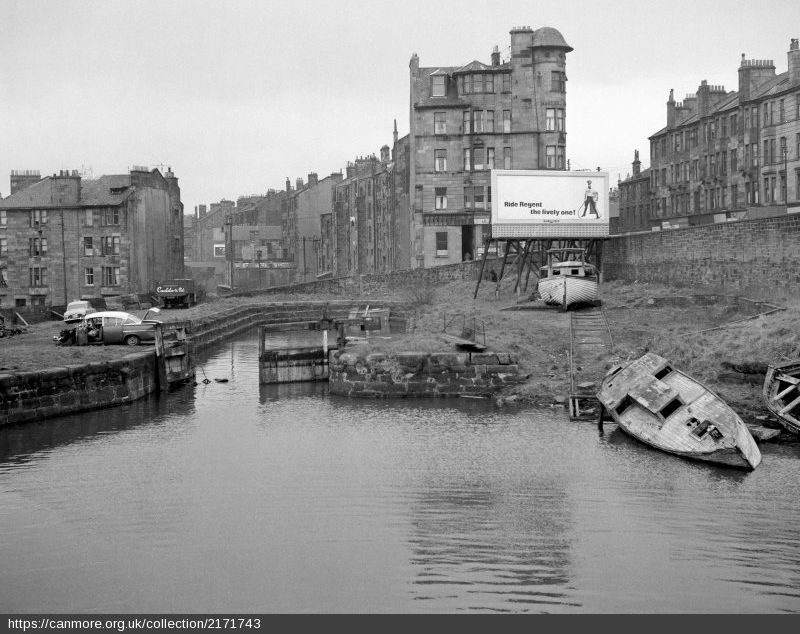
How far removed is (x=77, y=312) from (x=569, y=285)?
2712 cm

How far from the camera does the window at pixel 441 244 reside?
77750mm

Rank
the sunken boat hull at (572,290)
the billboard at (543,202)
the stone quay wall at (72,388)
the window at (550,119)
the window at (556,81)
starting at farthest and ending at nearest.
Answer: the window at (550,119) < the window at (556,81) < the billboard at (543,202) < the sunken boat hull at (572,290) < the stone quay wall at (72,388)

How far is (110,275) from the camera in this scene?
288 ft

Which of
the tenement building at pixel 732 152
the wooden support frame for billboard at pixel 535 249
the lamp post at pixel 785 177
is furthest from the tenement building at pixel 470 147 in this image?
the lamp post at pixel 785 177

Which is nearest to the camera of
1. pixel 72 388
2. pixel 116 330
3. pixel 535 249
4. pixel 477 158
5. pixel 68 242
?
pixel 72 388

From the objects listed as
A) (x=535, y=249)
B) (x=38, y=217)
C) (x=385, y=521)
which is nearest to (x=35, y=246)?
(x=38, y=217)

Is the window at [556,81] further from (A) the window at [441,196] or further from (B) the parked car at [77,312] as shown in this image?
(B) the parked car at [77,312]

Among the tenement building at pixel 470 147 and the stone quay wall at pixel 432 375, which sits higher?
the tenement building at pixel 470 147

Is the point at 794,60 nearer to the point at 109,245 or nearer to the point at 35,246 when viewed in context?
the point at 109,245

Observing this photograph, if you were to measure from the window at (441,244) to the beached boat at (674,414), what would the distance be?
46.2 m

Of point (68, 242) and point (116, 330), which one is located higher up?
point (68, 242)

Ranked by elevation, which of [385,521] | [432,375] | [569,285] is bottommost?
[385,521]

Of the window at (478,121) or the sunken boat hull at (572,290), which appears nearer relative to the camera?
the sunken boat hull at (572,290)
